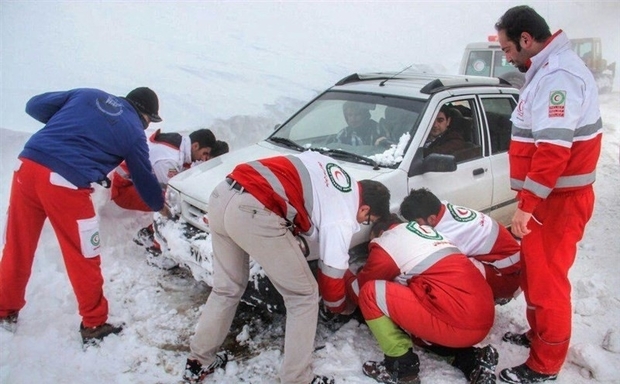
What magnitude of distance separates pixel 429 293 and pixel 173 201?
1826 mm

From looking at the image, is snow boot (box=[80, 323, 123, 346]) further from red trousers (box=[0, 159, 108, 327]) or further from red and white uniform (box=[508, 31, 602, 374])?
red and white uniform (box=[508, 31, 602, 374])

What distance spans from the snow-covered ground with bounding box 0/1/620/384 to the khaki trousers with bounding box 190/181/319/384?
329mm

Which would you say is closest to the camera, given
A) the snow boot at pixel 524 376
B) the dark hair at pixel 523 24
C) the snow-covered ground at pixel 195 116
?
the dark hair at pixel 523 24

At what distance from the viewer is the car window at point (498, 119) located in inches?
156

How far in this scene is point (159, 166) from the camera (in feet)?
12.6

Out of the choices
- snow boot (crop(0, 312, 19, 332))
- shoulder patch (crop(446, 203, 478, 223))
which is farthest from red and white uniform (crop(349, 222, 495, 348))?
snow boot (crop(0, 312, 19, 332))

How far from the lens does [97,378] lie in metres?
2.61

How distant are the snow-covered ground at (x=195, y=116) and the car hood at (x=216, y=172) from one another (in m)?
0.81

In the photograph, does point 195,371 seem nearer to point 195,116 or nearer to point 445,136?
point 445,136

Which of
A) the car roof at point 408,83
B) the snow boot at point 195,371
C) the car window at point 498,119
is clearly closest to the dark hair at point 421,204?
the car roof at point 408,83

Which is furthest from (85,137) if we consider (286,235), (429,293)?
(429,293)

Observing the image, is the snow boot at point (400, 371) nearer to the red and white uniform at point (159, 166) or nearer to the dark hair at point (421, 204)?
the dark hair at point (421, 204)

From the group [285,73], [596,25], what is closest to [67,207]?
[285,73]

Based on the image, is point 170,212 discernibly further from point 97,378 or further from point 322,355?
point 322,355
